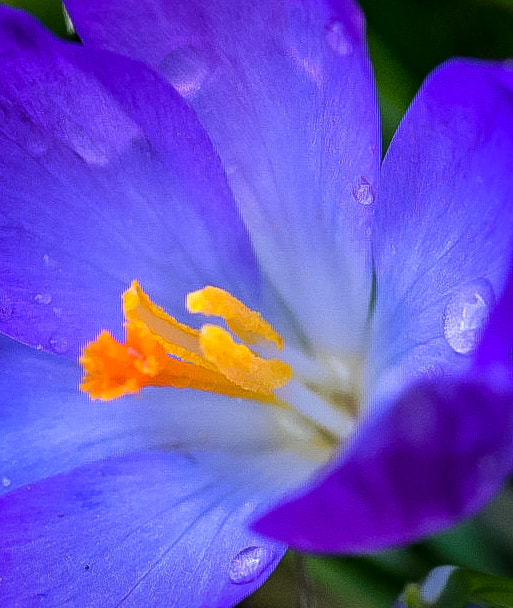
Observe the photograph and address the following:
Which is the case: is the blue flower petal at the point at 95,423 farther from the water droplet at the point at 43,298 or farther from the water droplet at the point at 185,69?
the water droplet at the point at 185,69

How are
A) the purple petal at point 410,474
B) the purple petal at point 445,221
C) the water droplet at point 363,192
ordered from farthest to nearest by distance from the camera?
the water droplet at point 363,192
the purple petal at point 445,221
the purple petal at point 410,474

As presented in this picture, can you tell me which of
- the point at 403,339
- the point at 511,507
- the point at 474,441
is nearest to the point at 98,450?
the point at 403,339

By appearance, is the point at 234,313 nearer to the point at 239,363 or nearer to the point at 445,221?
the point at 239,363

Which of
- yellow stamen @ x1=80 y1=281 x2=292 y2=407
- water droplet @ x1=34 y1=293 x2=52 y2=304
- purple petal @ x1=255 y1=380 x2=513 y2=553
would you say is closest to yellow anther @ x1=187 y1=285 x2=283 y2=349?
yellow stamen @ x1=80 y1=281 x2=292 y2=407

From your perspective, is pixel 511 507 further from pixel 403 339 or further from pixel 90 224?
pixel 90 224

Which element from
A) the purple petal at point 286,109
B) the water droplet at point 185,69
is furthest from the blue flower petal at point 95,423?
the water droplet at point 185,69

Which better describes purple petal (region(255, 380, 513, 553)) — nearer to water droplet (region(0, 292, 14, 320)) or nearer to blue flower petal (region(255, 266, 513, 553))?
blue flower petal (region(255, 266, 513, 553))

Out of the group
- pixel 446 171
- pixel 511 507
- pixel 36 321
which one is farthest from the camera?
pixel 511 507

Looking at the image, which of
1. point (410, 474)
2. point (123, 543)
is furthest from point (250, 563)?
point (410, 474)
